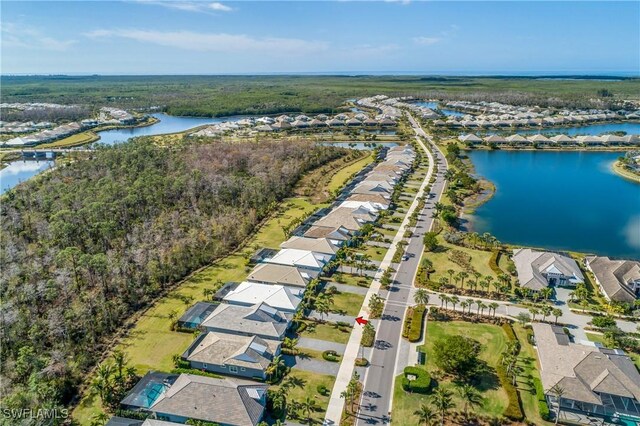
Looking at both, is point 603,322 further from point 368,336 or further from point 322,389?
point 322,389

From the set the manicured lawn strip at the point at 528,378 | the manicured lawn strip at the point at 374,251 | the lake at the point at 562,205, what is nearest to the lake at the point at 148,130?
the lake at the point at 562,205

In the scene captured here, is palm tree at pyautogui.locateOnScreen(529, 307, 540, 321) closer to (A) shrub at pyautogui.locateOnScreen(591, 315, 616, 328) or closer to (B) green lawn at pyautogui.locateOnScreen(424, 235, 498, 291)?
(A) shrub at pyautogui.locateOnScreen(591, 315, 616, 328)

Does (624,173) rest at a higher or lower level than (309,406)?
higher

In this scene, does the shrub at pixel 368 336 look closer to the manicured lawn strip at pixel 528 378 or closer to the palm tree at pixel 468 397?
the palm tree at pixel 468 397

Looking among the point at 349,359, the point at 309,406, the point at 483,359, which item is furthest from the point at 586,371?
the point at 309,406

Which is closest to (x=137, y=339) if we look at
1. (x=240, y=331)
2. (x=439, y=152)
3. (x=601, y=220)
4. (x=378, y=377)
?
(x=240, y=331)

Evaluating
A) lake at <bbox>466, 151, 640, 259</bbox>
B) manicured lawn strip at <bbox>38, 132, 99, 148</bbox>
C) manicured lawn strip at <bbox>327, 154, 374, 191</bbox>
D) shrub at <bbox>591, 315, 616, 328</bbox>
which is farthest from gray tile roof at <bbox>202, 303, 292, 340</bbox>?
manicured lawn strip at <bbox>38, 132, 99, 148</bbox>
